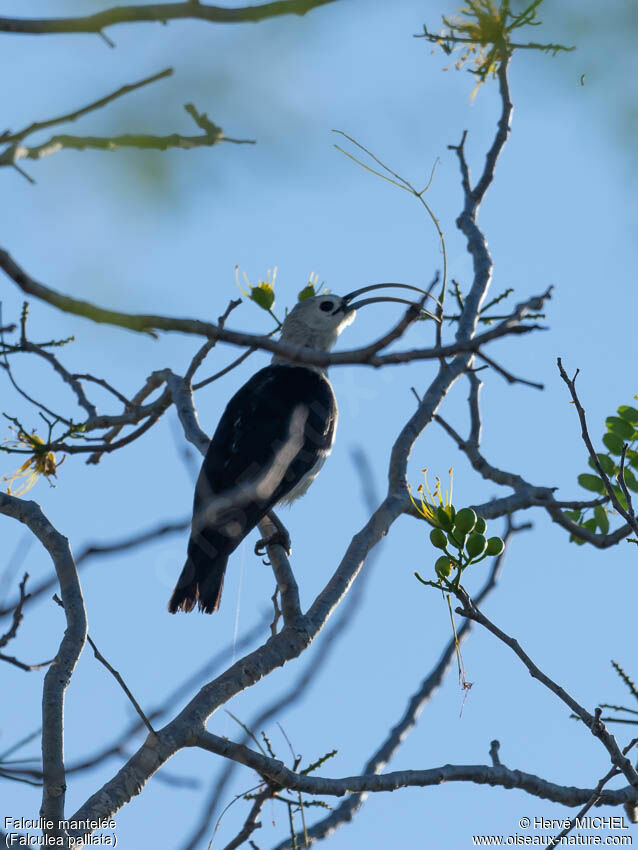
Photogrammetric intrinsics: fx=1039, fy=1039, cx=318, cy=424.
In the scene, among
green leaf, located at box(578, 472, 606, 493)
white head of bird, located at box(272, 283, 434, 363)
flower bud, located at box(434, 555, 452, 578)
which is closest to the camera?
flower bud, located at box(434, 555, 452, 578)

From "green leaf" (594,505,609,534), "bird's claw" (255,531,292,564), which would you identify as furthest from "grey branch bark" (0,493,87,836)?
"green leaf" (594,505,609,534)

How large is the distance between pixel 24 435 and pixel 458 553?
2.62 meters

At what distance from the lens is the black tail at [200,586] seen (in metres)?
5.82

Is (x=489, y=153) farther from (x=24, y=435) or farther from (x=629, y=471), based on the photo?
(x=24, y=435)

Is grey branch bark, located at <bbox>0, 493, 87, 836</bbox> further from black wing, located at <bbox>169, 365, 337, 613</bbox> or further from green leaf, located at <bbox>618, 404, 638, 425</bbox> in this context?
green leaf, located at <bbox>618, 404, 638, 425</bbox>

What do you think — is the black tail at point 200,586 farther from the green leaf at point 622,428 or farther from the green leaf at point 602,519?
the green leaf at point 622,428

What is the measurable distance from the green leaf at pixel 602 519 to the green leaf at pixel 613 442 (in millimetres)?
753

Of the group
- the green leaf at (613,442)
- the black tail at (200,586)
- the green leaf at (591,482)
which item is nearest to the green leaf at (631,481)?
the green leaf at (613,442)

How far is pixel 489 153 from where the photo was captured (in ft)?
20.4

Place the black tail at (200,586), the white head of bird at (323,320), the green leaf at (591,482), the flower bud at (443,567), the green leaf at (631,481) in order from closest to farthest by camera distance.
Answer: the flower bud at (443,567)
the green leaf at (631,481)
the green leaf at (591,482)
the black tail at (200,586)
the white head of bird at (323,320)

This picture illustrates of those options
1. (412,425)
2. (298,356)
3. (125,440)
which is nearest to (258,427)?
(125,440)

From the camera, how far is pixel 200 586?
5848mm

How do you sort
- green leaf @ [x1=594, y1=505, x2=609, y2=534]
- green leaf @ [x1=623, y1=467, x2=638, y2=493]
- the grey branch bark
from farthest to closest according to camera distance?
green leaf @ [x1=594, y1=505, x2=609, y2=534] → green leaf @ [x1=623, y1=467, x2=638, y2=493] → the grey branch bark

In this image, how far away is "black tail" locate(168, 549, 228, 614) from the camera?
19.1 feet
